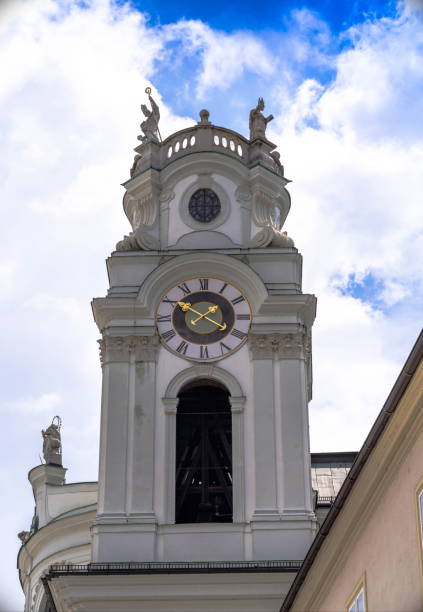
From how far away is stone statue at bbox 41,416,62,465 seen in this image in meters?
37.1

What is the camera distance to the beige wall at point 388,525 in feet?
50.2

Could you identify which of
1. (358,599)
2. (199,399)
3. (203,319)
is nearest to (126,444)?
(199,399)

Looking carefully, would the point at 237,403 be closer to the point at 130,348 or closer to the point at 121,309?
the point at 130,348

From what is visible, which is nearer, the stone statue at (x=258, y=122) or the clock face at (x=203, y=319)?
the clock face at (x=203, y=319)

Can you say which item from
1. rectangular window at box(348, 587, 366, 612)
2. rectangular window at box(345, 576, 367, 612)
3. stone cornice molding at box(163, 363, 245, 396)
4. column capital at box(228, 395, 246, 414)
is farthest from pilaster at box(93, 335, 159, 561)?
rectangular window at box(348, 587, 366, 612)

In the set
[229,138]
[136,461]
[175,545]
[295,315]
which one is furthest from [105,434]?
[229,138]

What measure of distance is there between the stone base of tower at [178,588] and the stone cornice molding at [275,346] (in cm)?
482

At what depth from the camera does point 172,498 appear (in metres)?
29.4

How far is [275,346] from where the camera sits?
3075 centimetres

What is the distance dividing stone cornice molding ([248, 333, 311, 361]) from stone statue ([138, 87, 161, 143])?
6133 millimetres

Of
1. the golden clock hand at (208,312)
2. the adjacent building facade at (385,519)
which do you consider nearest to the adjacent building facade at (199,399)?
the golden clock hand at (208,312)

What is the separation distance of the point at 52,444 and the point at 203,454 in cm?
782

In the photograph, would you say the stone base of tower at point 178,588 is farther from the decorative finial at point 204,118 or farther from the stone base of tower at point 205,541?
the decorative finial at point 204,118

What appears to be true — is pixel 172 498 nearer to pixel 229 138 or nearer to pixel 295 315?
pixel 295 315
